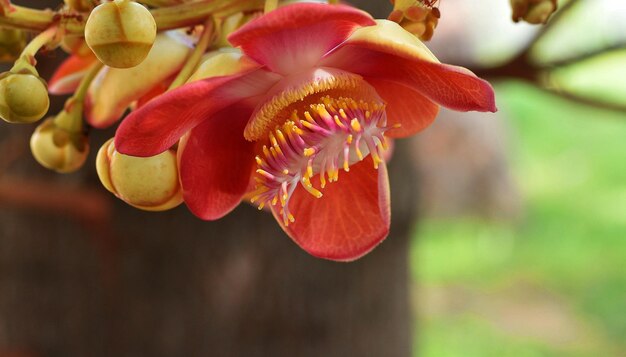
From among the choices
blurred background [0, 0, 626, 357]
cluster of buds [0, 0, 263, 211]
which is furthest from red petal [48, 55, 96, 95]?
blurred background [0, 0, 626, 357]

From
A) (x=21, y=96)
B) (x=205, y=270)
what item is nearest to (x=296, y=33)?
(x=21, y=96)

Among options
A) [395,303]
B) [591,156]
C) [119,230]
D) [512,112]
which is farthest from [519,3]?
[512,112]

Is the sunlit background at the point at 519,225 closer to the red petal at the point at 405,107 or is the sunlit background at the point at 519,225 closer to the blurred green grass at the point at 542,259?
the blurred green grass at the point at 542,259

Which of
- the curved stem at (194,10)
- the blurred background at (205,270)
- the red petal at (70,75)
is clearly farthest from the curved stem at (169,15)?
the blurred background at (205,270)

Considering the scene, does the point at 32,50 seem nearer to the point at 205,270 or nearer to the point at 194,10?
the point at 194,10

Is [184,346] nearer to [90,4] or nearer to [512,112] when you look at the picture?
[90,4]

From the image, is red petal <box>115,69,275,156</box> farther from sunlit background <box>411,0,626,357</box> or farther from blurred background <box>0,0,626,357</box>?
sunlit background <box>411,0,626,357</box>
